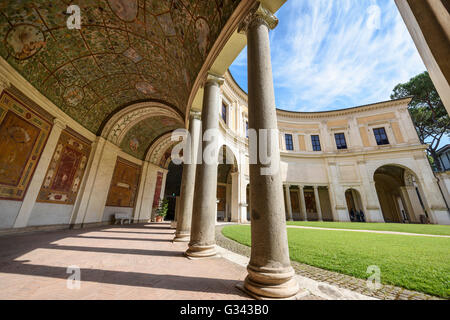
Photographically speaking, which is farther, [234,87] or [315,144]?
[315,144]

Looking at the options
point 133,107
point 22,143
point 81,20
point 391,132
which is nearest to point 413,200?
point 391,132

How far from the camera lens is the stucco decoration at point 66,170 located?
7503 mm

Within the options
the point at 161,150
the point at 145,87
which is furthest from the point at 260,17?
the point at 161,150

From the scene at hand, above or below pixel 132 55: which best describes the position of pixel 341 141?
above

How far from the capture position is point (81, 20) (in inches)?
222

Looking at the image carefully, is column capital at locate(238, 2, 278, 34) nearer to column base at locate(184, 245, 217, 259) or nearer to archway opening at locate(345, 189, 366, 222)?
column base at locate(184, 245, 217, 259)

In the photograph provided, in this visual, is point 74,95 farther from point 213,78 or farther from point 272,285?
point 272,285

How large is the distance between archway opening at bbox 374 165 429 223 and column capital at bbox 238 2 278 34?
849 inches

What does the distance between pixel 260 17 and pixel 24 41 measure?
7.77 meters

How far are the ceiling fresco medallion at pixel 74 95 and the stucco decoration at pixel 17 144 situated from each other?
4.72 ft

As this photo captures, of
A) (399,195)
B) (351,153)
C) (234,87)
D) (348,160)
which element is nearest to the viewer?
(234,87)

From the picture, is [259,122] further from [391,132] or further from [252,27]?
[391,132]

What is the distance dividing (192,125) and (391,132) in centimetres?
2172

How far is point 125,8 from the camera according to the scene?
17.1 ft
